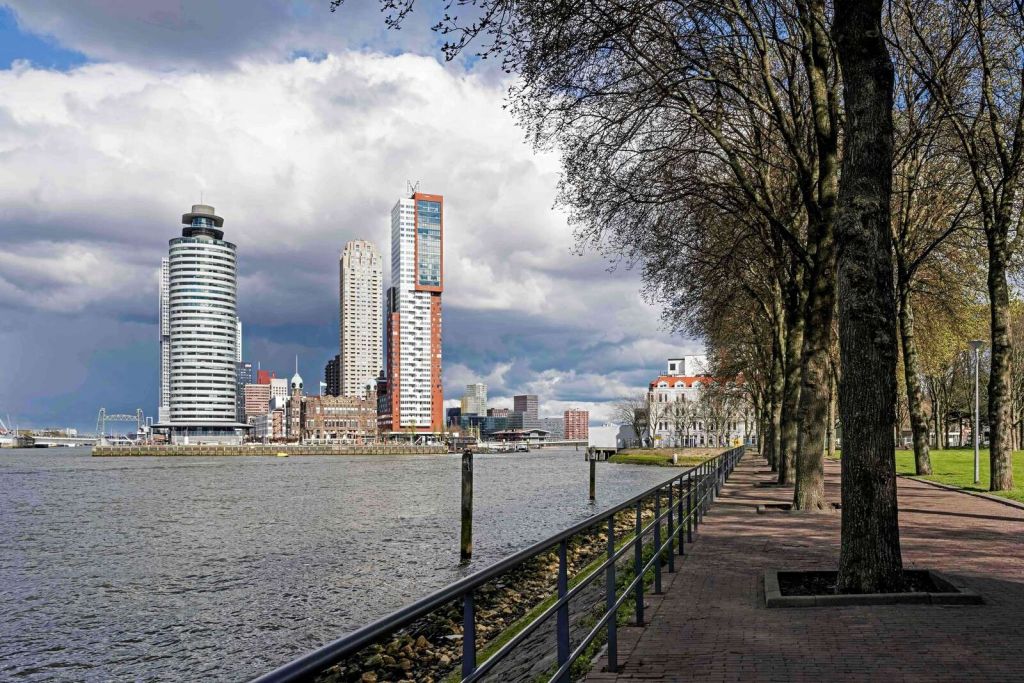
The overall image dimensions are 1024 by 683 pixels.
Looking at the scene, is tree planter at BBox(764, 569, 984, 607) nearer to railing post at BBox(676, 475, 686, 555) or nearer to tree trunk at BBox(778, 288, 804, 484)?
railing post at BBox(676, 475, 686, 555)

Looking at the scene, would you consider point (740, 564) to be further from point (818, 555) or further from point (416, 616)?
point (416, 616)

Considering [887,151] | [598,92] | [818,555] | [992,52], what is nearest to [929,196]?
[992,52]

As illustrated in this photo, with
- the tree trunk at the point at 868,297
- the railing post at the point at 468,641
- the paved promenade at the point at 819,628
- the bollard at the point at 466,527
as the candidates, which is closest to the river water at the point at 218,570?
the bollard at the point at 466,527

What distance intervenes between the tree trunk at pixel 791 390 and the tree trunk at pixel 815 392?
753 cm

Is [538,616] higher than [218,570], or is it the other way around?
[538,616]

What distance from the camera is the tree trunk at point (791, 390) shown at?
29.0 m

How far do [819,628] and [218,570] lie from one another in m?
22.9

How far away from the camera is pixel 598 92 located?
58.0ft

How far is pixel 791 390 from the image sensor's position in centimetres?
3144

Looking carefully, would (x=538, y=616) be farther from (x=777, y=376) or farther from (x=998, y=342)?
(x=777, y=376)

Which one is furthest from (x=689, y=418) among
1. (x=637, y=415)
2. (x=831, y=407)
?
(x=831, y=407)

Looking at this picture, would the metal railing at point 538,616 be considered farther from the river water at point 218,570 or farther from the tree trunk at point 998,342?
the tree trunk at point 998,342

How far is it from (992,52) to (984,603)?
20.6 meters

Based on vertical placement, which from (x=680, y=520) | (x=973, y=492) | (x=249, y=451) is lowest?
(x=249, y=451)
